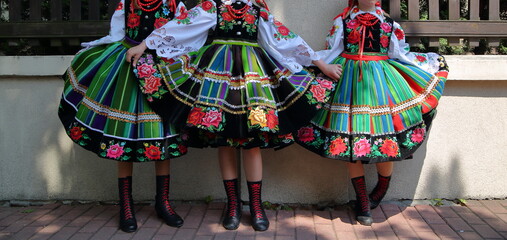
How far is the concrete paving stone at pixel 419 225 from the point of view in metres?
3.29

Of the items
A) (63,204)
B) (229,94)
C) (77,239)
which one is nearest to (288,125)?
(229,94)

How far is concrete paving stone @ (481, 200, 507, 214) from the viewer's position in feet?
12.0

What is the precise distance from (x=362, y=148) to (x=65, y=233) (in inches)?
79.3

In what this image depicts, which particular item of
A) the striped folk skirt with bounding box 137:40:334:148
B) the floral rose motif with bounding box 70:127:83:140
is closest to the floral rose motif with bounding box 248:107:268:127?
the striped folk skirt with bounding box 137:40:334:148

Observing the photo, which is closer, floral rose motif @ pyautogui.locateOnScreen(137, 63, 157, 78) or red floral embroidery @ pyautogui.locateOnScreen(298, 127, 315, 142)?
floral rose motif @ pyautogui.locateOnScreen(137, 63, 157, 78)

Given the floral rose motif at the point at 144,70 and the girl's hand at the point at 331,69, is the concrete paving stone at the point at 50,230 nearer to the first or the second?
the floral rose motif at the point at 144,70

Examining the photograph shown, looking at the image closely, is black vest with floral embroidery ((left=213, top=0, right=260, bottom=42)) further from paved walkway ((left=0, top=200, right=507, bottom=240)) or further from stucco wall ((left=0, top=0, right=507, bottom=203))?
paved walkway ((left=0, top=200, right=507, bottom=240))

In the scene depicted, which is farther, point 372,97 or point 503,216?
point 503,216

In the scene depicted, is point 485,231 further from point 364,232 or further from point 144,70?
point 144,70

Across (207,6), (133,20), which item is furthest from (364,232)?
(133,20)

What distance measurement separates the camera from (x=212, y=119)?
297 cm

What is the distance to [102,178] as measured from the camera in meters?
3.96

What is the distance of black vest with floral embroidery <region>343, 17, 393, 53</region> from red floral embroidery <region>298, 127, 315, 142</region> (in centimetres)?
63

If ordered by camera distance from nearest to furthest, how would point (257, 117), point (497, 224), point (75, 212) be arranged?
point (257, 117)
point (497, 224)
point (75, 212)
